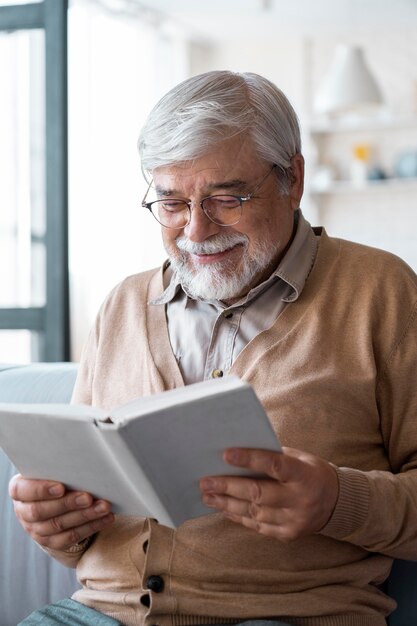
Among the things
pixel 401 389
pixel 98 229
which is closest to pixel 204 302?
pixel 401 389

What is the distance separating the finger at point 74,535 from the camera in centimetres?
141

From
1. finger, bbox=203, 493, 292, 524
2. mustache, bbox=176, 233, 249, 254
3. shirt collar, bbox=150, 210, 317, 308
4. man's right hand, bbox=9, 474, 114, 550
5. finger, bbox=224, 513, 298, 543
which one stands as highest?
mustache, bbox=176, 233, 249, 254

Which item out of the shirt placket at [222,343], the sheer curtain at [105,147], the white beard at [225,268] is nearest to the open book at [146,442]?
the shirt placket at [222,343]

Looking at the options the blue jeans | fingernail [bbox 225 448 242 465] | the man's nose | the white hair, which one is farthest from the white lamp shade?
fingernail [bbox 225 448 242 465]

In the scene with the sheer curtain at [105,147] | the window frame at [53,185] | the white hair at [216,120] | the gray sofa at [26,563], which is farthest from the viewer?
the sheer curtain at [105,147]

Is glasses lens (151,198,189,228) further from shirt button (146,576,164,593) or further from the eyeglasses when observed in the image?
shirt button (146,576,164,593)

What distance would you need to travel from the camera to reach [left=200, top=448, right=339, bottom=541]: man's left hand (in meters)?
1.18

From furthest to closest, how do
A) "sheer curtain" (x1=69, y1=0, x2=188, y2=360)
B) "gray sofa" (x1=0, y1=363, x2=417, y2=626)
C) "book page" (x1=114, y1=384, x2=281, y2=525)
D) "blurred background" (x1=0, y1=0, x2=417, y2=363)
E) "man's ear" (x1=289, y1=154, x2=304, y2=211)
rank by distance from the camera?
"sheer curtain" (x1=69, y1=0, x2=188, y2=360), "blurred background" (x1=0, y1=0, x2=417, y2=363), "gray sofa" (x1=0, y1=363, x2=417, y2=626), "man's ear" (x1=289, y1=154, x2=304, y2=211), "book page" (x1=114, y1=384, x2=281, y2=525)

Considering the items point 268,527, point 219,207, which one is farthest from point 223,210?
point 268,527

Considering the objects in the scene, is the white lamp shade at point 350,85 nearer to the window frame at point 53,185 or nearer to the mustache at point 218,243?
the window frame at point 53,185

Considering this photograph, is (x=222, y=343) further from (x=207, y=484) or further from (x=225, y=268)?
(x=207, y=484)

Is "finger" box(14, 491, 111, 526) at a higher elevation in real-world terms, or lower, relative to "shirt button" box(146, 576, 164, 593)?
higher

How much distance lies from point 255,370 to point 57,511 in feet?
1.23

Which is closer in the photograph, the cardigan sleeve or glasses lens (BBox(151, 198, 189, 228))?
the cardigan sleeve
